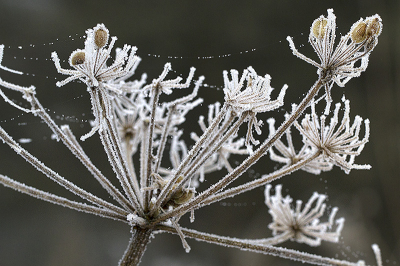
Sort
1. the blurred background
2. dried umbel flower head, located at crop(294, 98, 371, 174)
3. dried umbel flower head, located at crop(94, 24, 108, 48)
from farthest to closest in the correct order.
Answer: the blurred background, dried umbel flower head, located at crop(294, 98, 371, 174), dried umbel flower head, located at crop(94, 24, 108, 48)

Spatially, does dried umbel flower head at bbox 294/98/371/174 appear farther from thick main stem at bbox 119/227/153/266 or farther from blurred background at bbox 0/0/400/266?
blurred background at bbox 0/0/400/266

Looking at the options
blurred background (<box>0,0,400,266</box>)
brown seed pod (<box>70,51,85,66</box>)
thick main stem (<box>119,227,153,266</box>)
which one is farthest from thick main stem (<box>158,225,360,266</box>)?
blurred background (<box>0,0,400,266</box>)

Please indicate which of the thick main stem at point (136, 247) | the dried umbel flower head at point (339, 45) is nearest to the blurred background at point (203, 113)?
the thick main stem at point (136, 247)

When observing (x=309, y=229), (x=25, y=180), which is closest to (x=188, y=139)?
(x=25, y=180)

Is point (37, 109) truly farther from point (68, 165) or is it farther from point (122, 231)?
point (122, 231)

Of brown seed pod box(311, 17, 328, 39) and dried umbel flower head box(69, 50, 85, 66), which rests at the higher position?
brown seed pod box(311, 17, 328, 39)

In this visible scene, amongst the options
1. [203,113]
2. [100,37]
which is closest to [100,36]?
[100,37]
